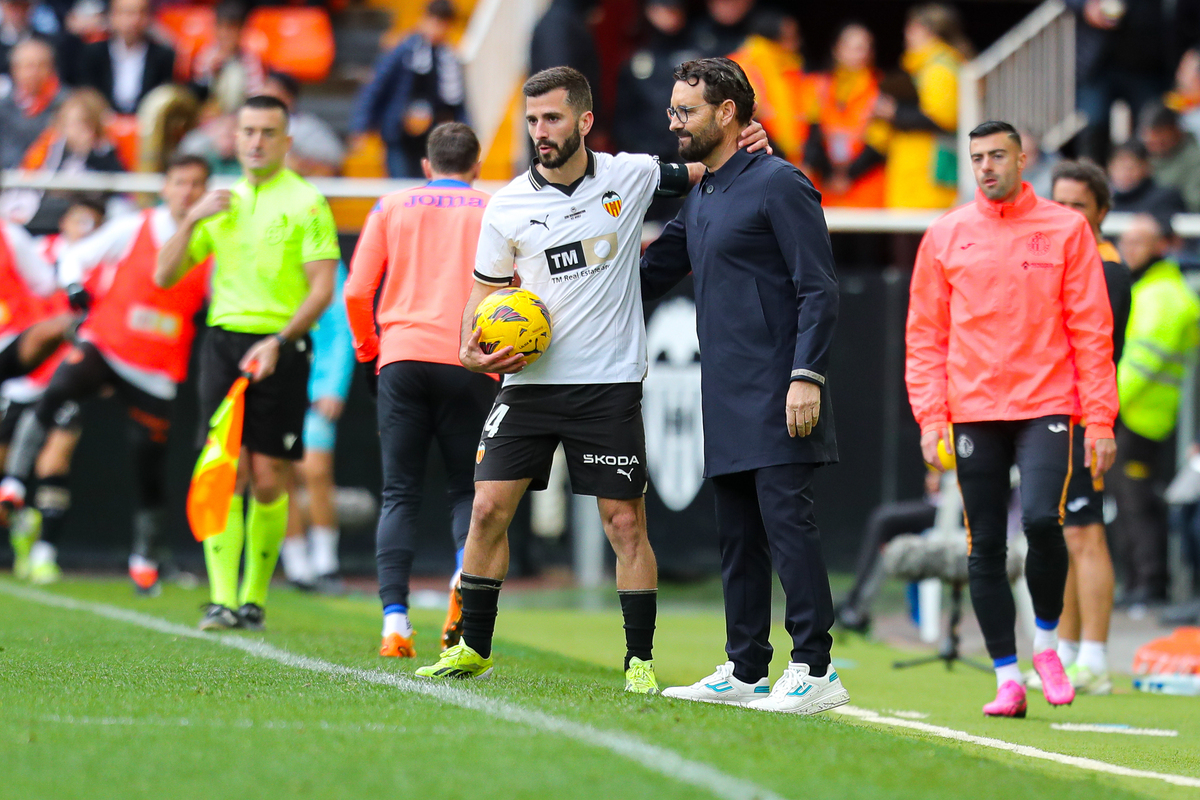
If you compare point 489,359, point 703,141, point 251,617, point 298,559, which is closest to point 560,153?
point 703,141

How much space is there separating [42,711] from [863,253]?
9.29m

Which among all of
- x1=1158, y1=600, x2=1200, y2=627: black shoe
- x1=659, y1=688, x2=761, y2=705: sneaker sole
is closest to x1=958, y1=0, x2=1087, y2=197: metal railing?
x1=1158, y1=600, x2=1200, y2=627: black shoe

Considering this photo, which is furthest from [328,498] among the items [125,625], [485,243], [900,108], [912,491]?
[900,108]

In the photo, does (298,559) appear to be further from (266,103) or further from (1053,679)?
(1053,679)

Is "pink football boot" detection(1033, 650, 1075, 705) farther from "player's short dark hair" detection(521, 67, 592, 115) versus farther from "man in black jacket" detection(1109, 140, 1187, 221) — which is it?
"man in black jacket" detection(1109, 140, 1187, 221)

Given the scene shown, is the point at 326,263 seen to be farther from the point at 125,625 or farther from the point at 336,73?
the point at 336,73

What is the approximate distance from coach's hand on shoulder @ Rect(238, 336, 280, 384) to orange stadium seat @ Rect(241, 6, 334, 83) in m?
9.04

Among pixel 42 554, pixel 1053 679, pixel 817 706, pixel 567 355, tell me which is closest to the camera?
pixel 817 706

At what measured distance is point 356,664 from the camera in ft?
19.7

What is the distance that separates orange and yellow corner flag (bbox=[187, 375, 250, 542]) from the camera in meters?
7.22

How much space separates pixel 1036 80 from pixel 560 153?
385 inches

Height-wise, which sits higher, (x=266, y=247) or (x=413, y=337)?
(x=266, y=247)

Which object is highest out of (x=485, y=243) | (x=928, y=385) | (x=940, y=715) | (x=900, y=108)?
(x=900, y=108)

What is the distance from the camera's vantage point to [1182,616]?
33.3 feet
